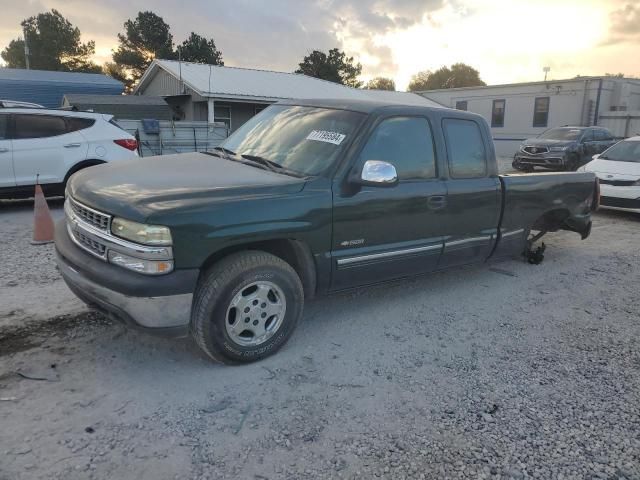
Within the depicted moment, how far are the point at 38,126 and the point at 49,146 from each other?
16.1 inches

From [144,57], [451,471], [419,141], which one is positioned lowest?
[451,471]

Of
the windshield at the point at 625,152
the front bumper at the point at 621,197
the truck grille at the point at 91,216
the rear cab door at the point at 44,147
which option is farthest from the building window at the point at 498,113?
the truck grille at the point at 91,216

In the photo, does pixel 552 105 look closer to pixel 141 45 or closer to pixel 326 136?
pixel 326 136

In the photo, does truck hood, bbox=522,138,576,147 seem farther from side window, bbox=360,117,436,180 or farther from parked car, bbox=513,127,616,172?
side window, bbox=360,117,436,180

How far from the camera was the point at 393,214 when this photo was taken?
4047 mm

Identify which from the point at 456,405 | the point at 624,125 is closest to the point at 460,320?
the point at 456,405

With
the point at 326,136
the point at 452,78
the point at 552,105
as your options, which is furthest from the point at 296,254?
the point at 452,78

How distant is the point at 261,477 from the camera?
2439 mm

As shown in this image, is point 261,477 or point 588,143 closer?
point 261,477

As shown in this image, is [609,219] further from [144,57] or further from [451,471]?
[144,57]

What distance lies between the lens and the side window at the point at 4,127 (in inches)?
316

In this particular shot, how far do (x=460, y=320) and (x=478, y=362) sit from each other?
0.78 metres

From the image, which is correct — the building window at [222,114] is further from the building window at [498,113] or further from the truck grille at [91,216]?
the truck grille at [91,216]

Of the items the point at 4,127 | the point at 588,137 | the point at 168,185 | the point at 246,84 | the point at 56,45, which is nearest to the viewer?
the point at 168,185
